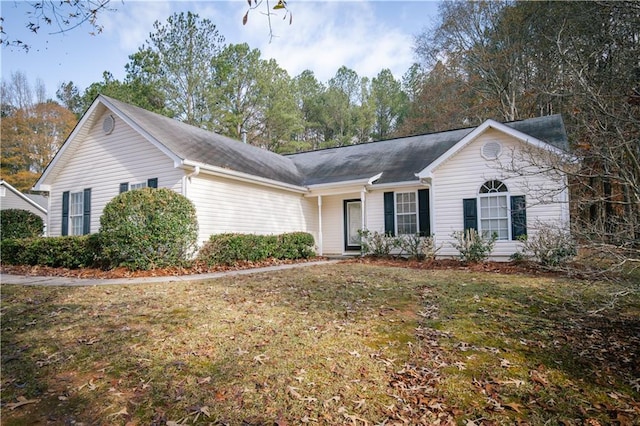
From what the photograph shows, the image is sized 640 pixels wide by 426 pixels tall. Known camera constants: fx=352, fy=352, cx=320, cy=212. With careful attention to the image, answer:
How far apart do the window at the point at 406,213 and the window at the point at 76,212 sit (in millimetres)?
11759

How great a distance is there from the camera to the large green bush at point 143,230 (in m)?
8.84

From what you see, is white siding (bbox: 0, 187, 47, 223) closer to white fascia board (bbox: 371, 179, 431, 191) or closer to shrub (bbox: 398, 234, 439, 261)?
white fascia board (bbox: 371, 179, 431, 191)

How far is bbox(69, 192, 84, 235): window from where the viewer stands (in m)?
13.0

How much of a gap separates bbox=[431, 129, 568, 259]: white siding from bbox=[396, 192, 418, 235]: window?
0.99 metres

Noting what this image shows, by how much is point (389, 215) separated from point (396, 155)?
3.42 metres

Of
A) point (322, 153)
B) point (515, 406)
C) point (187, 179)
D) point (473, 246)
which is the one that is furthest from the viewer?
point (322, 153)

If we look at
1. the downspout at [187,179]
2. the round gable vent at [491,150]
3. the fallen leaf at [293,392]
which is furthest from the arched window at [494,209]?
the fallen leaf at [293,392]

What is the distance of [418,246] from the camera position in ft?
40.0

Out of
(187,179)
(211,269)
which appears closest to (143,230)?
(211,269)

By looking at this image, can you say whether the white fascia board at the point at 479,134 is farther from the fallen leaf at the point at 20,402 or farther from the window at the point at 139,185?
the fallen leaf at the point at 20,402

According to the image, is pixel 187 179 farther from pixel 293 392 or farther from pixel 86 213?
pixel 293 392

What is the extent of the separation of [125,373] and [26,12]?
12.4ft

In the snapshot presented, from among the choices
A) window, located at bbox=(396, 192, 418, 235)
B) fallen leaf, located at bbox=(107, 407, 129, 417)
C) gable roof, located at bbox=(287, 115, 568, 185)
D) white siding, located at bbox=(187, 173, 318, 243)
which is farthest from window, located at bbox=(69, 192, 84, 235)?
fallen leaf, located at bbox=(107, 407, 129, 417)

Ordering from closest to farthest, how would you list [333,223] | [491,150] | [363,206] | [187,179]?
[187,179] → [491,150] → [363,206] → [333,223]
